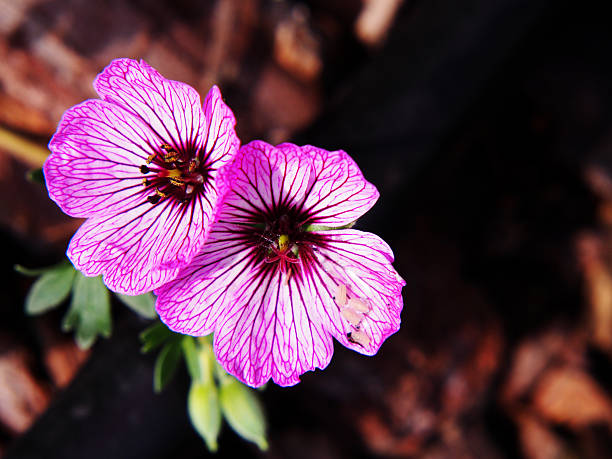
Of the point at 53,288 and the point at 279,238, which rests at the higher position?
the point at 279,238

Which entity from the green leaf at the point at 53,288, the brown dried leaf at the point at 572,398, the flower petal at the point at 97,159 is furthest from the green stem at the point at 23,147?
the brown dried leaf at the point at 572,398

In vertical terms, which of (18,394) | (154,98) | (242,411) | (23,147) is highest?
(154,98)

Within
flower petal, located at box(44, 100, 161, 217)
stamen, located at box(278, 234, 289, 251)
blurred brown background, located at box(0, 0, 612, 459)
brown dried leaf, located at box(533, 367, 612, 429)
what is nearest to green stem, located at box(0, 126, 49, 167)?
blurred brown background, located at box(0, 0, 612, 459)

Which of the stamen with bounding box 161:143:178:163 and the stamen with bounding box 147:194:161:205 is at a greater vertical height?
the stamen with bounding box 161:143:178:163

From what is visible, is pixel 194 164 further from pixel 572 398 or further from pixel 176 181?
pixel 572 398

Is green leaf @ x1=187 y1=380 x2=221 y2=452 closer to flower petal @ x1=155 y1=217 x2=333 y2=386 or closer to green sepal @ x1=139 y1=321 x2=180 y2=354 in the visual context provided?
green sepal @ x1=139 y1=321 x2=180 y2=354

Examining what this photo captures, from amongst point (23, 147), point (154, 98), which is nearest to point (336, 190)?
point (154, 98)
